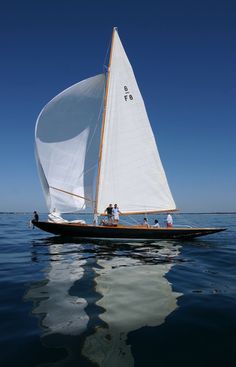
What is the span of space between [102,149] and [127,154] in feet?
6.38

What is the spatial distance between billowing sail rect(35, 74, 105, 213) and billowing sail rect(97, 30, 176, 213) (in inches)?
45.8

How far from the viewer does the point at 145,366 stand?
4.63m

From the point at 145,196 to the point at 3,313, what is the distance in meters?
17.1

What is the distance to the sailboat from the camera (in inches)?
910

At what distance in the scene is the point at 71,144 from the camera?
78.1 feet

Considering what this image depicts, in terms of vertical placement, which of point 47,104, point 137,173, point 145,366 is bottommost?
point 145,366

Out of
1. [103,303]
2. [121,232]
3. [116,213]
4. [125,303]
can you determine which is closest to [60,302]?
[103,303]

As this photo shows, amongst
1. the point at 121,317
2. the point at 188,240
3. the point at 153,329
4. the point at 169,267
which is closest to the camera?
the point at 153,329

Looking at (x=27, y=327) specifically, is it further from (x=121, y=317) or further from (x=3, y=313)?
(x=121, y=317)

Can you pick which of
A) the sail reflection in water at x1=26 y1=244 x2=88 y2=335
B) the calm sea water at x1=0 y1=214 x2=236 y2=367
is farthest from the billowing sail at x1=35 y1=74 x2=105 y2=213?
the sail reflection in water at x1=26 y1=244 x2=88 y2=335

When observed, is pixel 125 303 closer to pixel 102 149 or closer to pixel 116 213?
Answer: pixel 116 213

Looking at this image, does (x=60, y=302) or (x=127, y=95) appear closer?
(x=60, y=302)

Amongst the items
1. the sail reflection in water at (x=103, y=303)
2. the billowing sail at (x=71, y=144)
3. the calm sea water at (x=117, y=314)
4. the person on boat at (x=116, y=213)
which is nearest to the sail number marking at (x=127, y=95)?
the billowing sail at (x=71, y=144)

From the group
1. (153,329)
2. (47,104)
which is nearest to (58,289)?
(153,329)
